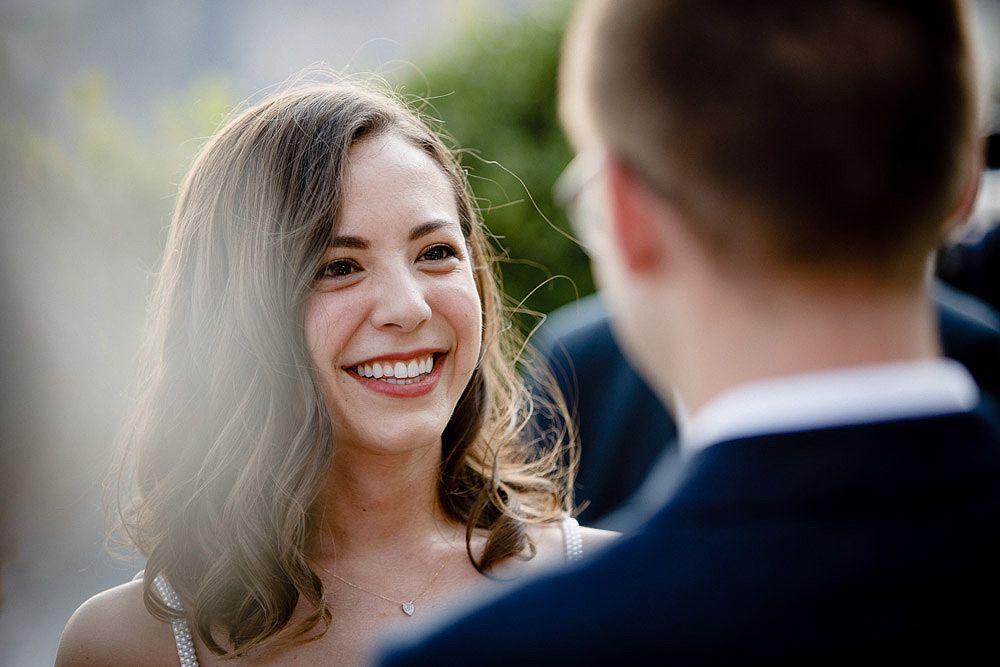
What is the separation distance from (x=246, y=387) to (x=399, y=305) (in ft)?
1.70

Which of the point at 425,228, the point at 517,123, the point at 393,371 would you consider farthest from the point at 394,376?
the point at 517,123

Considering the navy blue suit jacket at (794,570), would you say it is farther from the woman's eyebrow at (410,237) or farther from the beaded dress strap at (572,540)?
the beaded dress strap at (572,540)

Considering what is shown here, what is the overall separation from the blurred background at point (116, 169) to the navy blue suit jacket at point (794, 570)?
1.83 m

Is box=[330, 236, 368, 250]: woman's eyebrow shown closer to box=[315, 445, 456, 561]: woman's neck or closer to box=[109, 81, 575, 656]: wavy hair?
box=[109, 81, 575, 656]: wavy hair

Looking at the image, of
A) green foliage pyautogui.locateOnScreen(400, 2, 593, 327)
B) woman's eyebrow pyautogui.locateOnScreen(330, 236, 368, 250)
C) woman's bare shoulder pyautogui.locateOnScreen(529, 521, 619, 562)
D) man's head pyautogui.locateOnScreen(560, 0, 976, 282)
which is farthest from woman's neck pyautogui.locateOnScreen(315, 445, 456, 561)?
green foliage pyautogui.locateOnScreen(400, 2, 593, 327)

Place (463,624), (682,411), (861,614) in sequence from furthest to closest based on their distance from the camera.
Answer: (682,411)
(463,624)
(861,614)

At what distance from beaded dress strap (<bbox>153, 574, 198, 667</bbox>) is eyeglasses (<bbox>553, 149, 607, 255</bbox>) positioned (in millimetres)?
1714

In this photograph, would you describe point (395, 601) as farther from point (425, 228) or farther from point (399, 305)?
point (425, 228)

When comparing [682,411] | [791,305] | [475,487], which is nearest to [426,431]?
[475,487]

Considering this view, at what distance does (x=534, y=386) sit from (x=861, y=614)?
2.44 metres

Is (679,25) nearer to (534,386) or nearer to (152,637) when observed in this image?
(152,637)

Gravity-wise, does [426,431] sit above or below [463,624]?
below

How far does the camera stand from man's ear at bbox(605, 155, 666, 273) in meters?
1.27

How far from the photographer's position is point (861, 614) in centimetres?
106
